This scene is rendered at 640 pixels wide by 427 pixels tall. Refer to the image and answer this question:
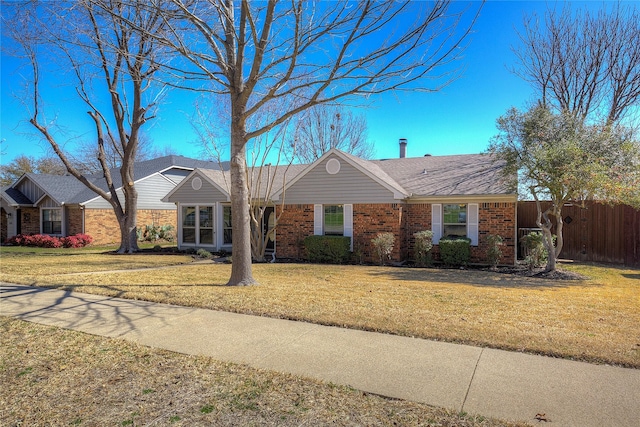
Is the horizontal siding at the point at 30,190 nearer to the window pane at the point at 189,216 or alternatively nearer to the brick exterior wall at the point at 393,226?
the window pane at the point at 189,216

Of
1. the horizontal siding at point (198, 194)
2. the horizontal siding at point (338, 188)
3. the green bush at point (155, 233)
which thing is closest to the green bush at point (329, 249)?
the horizontal siding at point (338, 188)

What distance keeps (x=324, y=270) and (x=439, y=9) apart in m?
7.63

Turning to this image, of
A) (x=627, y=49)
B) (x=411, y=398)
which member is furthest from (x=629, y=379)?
(x=627, y=49)

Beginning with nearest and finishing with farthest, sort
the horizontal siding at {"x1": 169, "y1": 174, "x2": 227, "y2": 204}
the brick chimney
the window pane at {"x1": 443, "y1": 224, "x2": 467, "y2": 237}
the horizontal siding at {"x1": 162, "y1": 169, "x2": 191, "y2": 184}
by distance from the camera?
the window pane at {"x1": 443, "y1": 224, "x2": 467, "y2": 237}
the horizontal siding at {"x1": 169, "y1": 174, "x2": 227, "y2": 204}
the brick chimney
the horizontal siding at {"x1": 162, "y1": 169, "x2": 191, "y2": 184}

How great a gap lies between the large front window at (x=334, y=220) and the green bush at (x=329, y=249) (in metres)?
0.65

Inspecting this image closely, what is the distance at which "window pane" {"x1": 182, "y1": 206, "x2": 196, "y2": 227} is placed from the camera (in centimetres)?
1903

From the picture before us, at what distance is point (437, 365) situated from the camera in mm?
4191

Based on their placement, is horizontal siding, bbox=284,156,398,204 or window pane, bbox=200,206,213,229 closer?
horizontal siding, bbox=284,156,398,204

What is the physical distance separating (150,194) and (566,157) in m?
22.6

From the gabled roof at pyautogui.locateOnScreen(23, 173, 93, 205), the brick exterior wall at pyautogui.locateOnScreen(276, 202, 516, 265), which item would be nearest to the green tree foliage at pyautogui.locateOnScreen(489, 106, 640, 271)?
the brick exterior wall at pyautogui.locateOnScreen(276, 202, 516, 265)

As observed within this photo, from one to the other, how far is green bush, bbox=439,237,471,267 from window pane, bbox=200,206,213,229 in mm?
10361

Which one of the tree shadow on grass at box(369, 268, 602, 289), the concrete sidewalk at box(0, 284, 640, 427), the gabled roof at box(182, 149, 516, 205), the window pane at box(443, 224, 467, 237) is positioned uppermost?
the gabled roof at box(182, 149, 516, 205)

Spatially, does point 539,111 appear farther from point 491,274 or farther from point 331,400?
point 331,400

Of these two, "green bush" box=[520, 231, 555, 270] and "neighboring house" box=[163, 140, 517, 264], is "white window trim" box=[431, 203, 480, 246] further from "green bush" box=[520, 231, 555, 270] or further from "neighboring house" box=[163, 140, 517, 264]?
"green bush" box=[520, 231, 555, 270]
